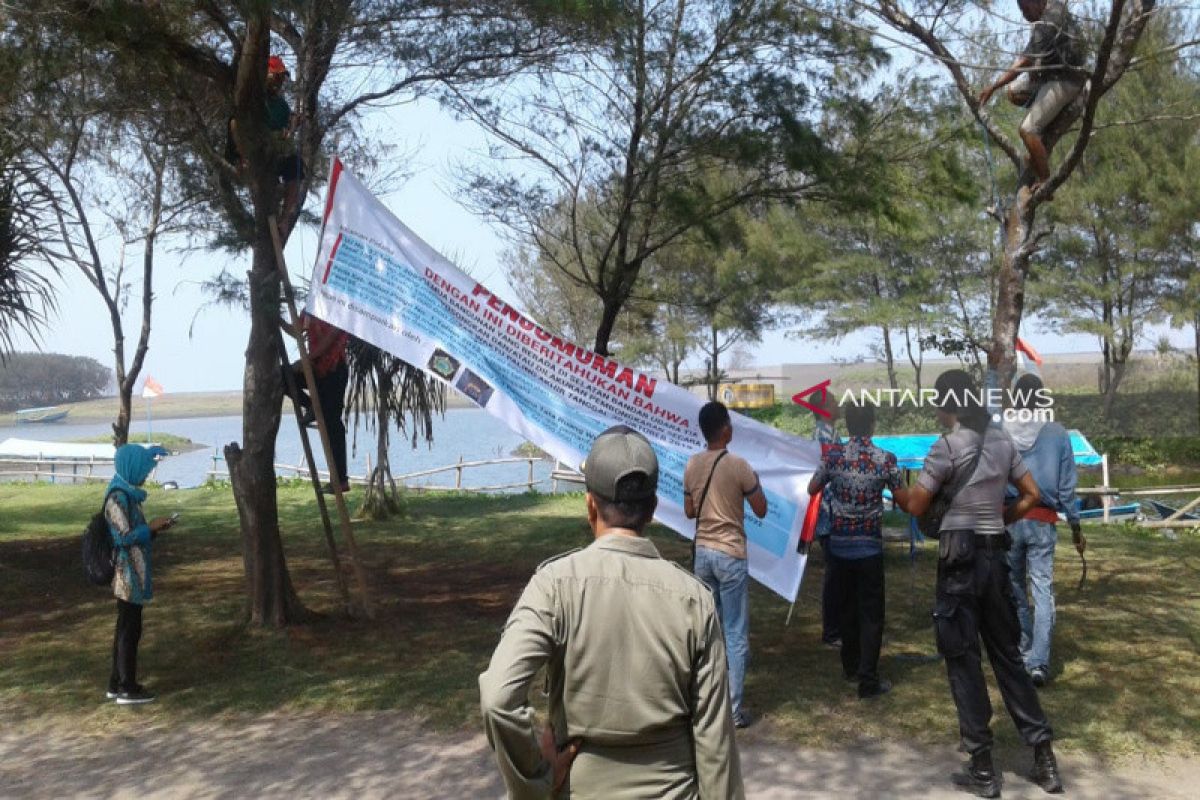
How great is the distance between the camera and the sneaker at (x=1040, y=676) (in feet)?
22.1

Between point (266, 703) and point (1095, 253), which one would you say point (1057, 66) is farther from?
point (1095, 253)

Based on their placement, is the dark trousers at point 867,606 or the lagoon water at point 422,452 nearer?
the dark trousers at point 867,606

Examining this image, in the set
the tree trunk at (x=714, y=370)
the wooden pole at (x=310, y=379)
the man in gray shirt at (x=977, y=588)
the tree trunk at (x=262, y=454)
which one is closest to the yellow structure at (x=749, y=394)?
the tree trunk at (x=714, y=370)

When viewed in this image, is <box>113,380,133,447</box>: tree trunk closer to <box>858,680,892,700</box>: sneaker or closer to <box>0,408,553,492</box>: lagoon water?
<box>0,408,553,492</box>: lagoon water

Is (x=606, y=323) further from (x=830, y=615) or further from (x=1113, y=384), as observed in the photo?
(x=1113, y=384)

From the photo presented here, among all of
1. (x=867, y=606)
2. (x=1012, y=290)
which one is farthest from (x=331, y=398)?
(x=1012, y=290)

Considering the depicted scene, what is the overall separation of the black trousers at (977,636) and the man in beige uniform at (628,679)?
9.94 feet

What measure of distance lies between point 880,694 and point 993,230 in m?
22.7

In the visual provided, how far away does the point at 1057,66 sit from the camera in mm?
6484

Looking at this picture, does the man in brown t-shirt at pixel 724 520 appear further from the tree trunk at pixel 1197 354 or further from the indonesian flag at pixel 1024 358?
the tree trunk at pixel 1197 354

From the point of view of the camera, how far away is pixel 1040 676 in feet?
22.1

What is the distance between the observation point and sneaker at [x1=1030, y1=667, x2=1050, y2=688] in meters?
6.72

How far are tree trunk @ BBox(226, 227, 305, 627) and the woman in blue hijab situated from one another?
1445 mm

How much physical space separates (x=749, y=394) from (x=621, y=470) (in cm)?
3381
